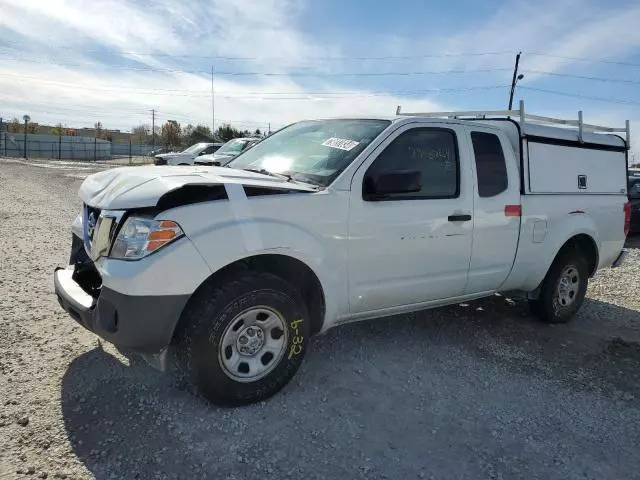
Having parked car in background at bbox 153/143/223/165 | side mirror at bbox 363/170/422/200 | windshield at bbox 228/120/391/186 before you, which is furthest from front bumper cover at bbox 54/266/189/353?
parked car in background at bbox 153/143/223/165

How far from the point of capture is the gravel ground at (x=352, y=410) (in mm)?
2785

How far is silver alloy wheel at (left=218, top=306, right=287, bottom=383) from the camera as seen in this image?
126 inches

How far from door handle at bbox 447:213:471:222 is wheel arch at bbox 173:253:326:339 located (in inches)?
50.4

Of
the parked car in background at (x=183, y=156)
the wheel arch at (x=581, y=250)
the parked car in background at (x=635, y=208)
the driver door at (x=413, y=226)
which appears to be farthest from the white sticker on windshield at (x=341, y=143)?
the parked car in background at (x=183, y=156)

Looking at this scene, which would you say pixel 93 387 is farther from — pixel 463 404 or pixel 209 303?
pixel 463 404

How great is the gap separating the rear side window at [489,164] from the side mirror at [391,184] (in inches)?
38.6

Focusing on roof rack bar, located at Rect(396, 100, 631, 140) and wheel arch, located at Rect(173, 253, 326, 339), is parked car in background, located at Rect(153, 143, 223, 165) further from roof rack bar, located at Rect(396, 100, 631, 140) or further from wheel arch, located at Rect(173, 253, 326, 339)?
wheel arch, located at Rect(173, 253, 326, 339)

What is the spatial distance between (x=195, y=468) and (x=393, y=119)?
282 centimetres

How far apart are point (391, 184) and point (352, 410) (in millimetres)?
1529

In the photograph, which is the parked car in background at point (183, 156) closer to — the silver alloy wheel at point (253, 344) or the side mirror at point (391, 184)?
the side mirror at point (391, 184)

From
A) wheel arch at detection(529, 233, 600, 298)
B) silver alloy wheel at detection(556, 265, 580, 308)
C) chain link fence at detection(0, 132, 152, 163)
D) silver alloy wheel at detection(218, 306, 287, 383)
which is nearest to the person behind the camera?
silver alloy wheel at detection(218, 306, 287, 383)

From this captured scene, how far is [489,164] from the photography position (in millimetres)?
4527

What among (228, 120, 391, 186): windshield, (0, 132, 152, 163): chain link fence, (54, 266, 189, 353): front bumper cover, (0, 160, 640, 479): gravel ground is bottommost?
(0, 160, 640, 479): gravel ground

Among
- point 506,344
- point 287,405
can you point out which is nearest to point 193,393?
point 287,405
